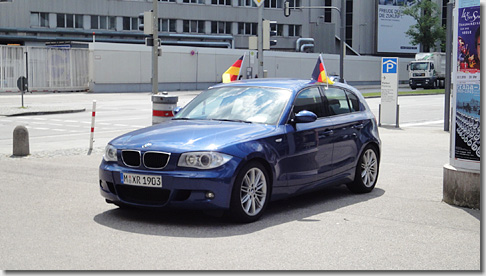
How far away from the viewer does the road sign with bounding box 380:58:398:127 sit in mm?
21827

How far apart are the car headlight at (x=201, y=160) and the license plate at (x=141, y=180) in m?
0.28

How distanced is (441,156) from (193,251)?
8899mm

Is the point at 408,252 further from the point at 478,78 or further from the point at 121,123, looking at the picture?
the point at 121,123

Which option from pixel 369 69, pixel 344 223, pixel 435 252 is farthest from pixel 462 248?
pixel 369 69

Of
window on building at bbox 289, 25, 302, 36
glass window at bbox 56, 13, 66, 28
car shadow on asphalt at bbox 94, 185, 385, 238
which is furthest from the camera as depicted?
window on building at bbox 289, 25, 302, 36

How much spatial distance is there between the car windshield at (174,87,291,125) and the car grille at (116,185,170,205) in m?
1.43

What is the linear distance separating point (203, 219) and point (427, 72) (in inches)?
2261

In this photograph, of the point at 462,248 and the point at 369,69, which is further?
the point at 369,69

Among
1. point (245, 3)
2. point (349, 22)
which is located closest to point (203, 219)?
point (245, 3)

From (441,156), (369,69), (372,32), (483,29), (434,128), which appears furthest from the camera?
(372,32)

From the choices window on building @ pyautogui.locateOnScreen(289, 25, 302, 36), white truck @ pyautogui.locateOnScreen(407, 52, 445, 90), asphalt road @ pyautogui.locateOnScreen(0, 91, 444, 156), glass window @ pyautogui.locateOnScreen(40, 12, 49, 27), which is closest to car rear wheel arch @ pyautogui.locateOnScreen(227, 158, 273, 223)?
→ asphalt road @ pyautogui.locateOnScreen(0, 91, 444, 156)

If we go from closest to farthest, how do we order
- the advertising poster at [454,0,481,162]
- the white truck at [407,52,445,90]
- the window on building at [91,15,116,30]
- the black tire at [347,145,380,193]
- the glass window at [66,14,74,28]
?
the advertising poster at [454,0,481,162], the black tire at [347,145,380,193], the white truck at [407,52,445,90], the glass window at [66,14,74,28], the window on building at [91,15,116,30]

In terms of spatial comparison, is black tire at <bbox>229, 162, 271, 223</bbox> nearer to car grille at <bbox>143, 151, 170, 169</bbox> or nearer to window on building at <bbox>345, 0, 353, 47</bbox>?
car grille at <bbox>143, 151, 170, 169</bbox>

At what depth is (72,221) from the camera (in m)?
7.49
